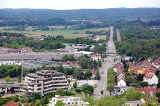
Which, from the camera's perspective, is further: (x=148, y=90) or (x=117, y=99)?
(x=148, y=90)

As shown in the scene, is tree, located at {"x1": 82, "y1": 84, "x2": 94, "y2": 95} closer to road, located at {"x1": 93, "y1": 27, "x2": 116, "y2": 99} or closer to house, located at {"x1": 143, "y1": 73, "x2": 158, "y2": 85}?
road, located at {"x1": 93, "y1": 27, "x2": 116, "y2": 99}

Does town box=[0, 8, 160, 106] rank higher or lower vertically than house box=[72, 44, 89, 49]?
higher

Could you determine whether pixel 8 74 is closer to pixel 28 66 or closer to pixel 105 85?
pixel 28 66

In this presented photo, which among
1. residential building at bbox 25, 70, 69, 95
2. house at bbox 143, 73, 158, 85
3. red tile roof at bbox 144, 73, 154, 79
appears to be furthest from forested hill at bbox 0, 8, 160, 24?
residential building at bbox 25, 70, 69, 95

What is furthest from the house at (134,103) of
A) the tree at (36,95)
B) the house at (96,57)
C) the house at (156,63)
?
the house at (96,57)

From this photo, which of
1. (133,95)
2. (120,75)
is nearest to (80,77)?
(120,75)

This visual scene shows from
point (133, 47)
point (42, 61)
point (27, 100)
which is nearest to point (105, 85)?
point (27, 100)

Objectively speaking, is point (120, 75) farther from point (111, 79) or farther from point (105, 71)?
point (105, 71)

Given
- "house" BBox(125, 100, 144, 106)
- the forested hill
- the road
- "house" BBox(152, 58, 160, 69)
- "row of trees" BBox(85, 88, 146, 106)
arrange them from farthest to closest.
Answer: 1. the forested hill
2. "house" BBox(152, 58, 160, 69)
3. the road
4. "house" BBox(125, 100, 144, 106)
5. "row of trees" BBox(85, 88, 146, 106)

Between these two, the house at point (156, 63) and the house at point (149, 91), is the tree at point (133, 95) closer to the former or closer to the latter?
the house at point (149, 91)
